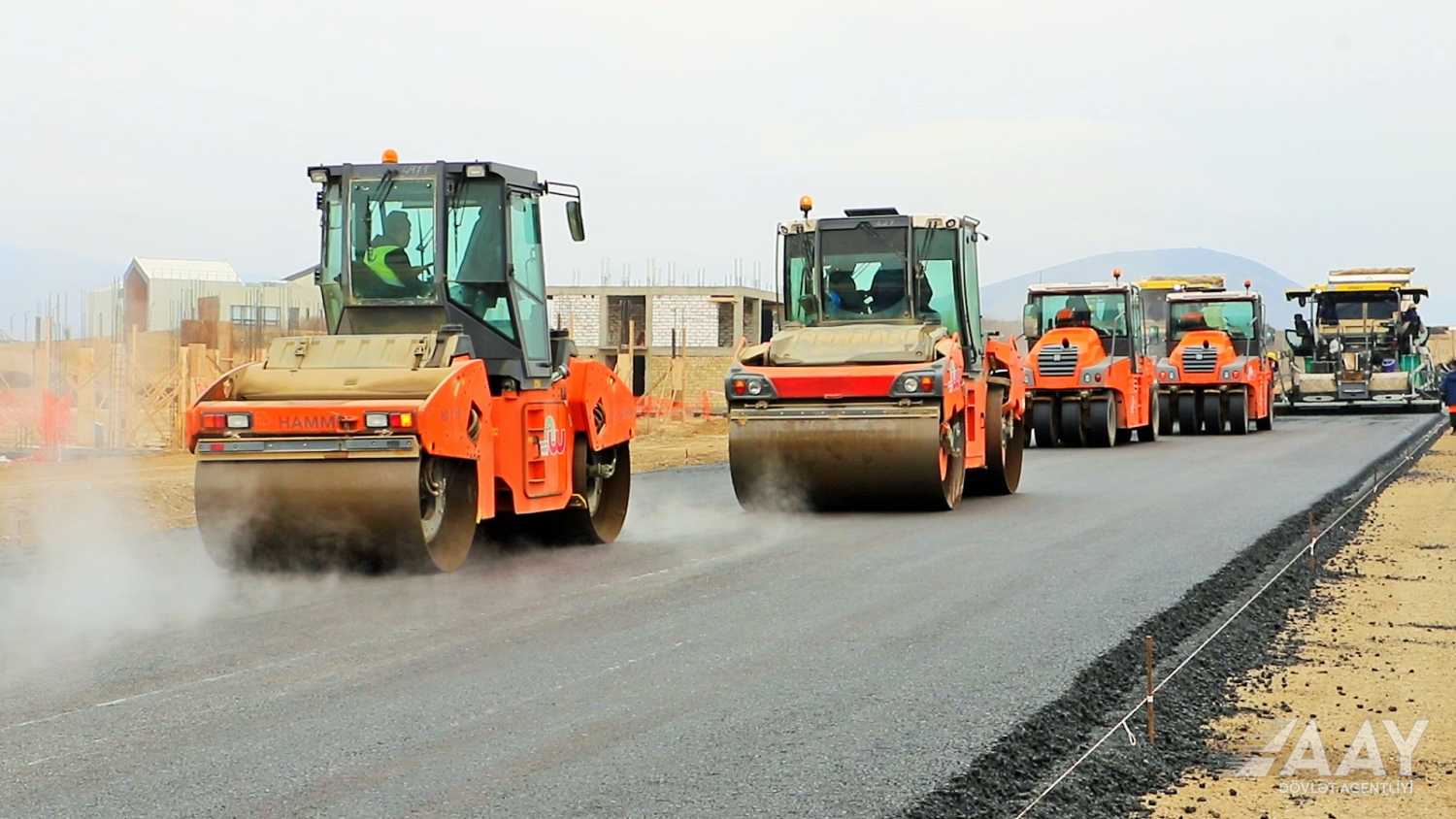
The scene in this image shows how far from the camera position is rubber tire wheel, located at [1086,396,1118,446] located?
95.3 feet

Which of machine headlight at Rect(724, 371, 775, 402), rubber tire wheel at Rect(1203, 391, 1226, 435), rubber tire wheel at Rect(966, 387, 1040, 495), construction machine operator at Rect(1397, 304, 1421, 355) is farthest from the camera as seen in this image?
construction machine operator at Rect(1397, 304, 1421, 355)

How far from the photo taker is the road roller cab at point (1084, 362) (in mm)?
29250

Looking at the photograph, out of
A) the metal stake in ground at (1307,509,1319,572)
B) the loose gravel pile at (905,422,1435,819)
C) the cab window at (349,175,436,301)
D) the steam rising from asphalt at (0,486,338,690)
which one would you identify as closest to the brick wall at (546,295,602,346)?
the steam rising from asphalt at (0,486,338,690)

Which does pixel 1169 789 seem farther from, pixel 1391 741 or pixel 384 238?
pixel 384 238

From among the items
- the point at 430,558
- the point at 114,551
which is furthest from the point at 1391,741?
the point at 114,551

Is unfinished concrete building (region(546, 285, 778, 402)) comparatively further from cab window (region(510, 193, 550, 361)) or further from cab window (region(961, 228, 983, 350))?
cab window (region(510, 193, 550, 361))

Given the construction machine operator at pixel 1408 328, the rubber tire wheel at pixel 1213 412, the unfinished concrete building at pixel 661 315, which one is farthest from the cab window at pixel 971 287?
the unfinished concrete building at pixel 661 315

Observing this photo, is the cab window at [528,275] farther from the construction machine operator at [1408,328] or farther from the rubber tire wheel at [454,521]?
the construction machine operator at [1408,328]

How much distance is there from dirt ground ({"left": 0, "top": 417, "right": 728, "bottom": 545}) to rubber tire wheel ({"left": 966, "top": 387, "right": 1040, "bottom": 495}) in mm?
6382

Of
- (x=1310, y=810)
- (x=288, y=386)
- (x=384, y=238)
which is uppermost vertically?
(x=384, y=238)

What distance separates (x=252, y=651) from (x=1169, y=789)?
4.53 m

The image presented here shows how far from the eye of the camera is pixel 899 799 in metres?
6.00

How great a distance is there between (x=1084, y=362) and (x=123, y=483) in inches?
613

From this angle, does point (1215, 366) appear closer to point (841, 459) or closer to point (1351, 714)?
point (841, 459)
